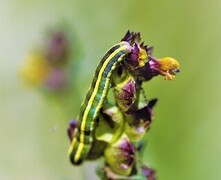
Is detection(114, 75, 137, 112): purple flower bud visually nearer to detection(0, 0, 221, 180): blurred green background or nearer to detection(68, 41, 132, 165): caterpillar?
detection(68, 41, 132, 165): caterpillar

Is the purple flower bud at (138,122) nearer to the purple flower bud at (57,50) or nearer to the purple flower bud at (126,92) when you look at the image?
the purple flower bud at (126,92)

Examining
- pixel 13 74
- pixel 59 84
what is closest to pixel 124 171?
pixel 59 84

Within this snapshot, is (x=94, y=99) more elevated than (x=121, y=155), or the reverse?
(x=94, y=99)

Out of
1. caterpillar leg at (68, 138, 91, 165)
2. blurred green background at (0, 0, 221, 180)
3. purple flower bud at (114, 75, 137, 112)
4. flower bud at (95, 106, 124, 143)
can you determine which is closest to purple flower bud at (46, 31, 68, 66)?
blurred green background at (0, 0, 221, 180)

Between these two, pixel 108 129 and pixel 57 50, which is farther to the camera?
pixel 57 50

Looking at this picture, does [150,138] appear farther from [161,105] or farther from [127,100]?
[127,100]

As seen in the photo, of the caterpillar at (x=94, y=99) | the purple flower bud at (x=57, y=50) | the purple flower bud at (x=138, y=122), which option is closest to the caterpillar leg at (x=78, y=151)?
the caterpillar at (x=94, y=99)

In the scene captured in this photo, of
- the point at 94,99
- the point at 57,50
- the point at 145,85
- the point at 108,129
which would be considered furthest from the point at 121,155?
the point at 145,85

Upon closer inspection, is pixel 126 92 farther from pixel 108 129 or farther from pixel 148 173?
pixel 148 173
